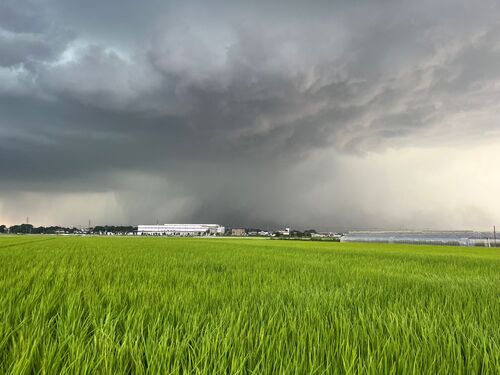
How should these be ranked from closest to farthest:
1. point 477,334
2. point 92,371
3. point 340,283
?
point 92,371 → point 477,334 → point 340,283

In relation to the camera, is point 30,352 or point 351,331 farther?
point 351,331

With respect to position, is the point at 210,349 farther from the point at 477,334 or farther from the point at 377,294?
the point at 377,294

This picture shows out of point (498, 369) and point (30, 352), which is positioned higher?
point (30, 352)

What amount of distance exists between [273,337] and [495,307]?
3299 millimetres

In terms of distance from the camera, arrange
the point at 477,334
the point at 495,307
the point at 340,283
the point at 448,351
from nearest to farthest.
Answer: the point at 448,351, the point at 477,334, the point at 495,307, the point at 340,283

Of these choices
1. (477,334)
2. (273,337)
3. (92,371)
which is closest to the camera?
(92,371)

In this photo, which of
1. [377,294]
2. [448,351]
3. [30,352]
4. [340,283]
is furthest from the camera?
[340,283]

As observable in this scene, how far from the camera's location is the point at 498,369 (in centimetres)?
185

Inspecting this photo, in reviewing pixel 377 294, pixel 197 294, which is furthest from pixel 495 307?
pixel 197 294

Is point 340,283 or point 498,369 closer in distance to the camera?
point 498,369

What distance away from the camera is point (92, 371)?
165 centimetres

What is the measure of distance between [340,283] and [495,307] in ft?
7.93

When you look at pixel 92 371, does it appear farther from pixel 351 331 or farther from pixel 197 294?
pixel 197 294

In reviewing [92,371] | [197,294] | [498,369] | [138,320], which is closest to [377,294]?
[197,294]
